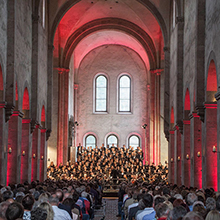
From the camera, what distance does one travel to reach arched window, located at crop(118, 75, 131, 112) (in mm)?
42250

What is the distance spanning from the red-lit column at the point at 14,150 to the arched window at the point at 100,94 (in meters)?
24.3

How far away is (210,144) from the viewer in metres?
15.6

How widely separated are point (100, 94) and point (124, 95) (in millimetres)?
2339

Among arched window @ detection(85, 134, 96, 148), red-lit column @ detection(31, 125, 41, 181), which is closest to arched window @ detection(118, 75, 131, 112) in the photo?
arched window @ detection(85, 134, 96, 148)

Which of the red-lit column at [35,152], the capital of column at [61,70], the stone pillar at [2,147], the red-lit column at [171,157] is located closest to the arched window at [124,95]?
the capital of column at [61,70]

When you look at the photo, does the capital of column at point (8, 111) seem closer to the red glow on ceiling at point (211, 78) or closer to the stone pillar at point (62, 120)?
the red glow on ceiling at point (211, 78)

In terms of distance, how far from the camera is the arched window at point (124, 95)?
4225 cm

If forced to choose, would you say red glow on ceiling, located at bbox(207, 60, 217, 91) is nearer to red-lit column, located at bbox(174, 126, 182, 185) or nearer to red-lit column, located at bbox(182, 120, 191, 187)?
red-lit column, located at bbox(182, 120, 191, 187)

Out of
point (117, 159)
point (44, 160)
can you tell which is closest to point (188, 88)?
point (44, 160)

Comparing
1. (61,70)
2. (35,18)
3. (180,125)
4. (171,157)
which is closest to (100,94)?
(61,70)

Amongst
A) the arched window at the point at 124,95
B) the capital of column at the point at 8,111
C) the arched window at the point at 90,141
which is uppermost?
the arched window at the point at 124,95

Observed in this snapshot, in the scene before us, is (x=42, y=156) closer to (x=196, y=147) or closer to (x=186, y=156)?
(x=186, y=156)

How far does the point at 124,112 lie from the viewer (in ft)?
137

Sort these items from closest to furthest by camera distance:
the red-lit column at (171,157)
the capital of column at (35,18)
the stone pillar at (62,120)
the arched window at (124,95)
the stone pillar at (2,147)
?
the stone pillar at (2,147) < the capital of column at (35,18) < the red-lit column at (171,157) < the stone pillar at (62,120) < the arched window at (124,95)
